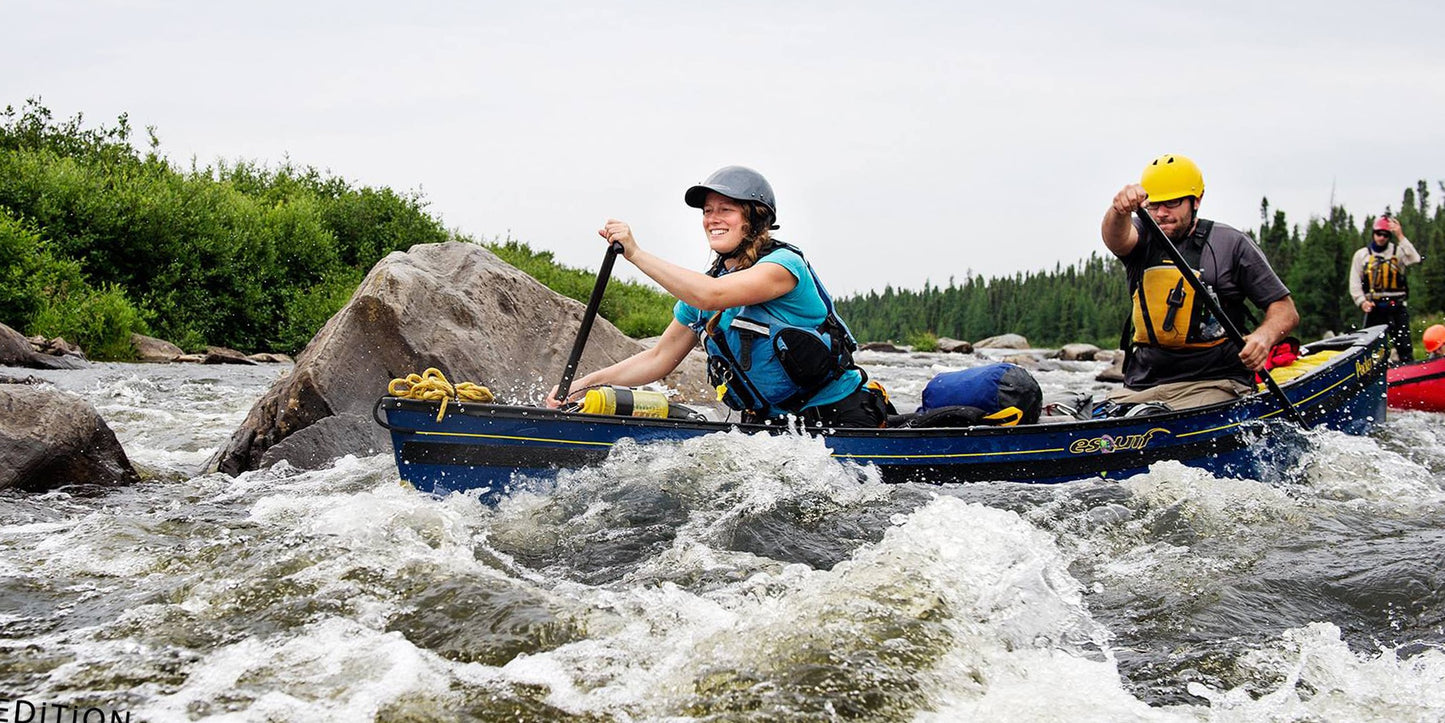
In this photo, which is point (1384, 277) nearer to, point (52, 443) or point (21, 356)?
point (52, 443)

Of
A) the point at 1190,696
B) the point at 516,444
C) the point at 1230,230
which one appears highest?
the point at 1230,230

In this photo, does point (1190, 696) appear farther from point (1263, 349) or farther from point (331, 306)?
point (331, 306)

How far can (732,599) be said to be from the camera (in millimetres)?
3795

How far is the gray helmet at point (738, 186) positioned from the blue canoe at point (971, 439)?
118cm

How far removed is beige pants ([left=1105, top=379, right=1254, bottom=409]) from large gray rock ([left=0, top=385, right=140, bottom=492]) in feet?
20.8

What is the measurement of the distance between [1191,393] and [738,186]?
3.45 meters

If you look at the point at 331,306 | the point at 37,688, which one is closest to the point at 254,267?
the point at 331,306

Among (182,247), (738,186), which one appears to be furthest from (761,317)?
(182,247)

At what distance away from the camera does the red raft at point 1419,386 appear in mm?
11859

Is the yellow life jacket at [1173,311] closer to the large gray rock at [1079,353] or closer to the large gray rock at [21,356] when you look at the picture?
the large gray rock at [21,356]

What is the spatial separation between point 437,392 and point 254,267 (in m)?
Answer: 18.7

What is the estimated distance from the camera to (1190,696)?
10.2ft

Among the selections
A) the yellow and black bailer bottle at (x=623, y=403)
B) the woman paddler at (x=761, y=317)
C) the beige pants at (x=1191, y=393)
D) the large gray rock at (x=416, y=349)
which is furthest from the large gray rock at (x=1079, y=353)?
the yellow and black bailer bottle at (x=623, y=403)

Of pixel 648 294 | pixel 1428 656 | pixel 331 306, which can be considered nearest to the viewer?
pixel 1428 656
